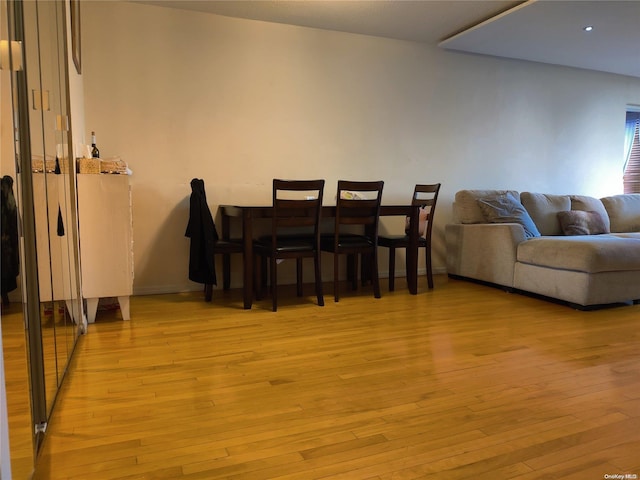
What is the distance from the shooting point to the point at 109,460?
4.51ft

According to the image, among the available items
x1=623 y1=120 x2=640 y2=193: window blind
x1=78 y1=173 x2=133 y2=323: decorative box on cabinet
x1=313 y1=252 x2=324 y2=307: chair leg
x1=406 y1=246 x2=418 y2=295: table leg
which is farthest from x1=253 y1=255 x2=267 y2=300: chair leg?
x1=623 y1=120 x2=640 y2=193: window blind

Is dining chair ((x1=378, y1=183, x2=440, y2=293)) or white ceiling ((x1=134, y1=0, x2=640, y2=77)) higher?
white ceiling ((x1=134, y1=0, x2=640, y2=77))

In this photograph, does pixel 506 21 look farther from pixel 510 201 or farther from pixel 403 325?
pixel 403 325

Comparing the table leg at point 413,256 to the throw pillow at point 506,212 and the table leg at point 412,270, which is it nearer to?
the table leg at point 412,270

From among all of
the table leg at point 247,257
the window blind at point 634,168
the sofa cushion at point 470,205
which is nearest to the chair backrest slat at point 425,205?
the sofa cushion at point 470,205

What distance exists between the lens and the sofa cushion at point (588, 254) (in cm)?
318

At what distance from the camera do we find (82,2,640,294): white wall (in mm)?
3588

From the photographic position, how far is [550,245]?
345cm

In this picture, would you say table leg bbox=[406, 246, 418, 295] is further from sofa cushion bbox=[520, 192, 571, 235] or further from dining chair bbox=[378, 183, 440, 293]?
sofa cushion bbox=[520, 192, 571, 235]

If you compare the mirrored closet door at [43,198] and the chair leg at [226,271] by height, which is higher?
the mirrored closet door at [43,198]

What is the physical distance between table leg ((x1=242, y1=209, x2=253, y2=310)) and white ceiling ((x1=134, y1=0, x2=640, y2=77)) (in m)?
1.75

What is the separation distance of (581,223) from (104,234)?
165 inches

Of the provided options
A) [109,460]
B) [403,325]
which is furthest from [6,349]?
[403,325]

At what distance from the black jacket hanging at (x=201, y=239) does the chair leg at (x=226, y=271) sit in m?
0.41
